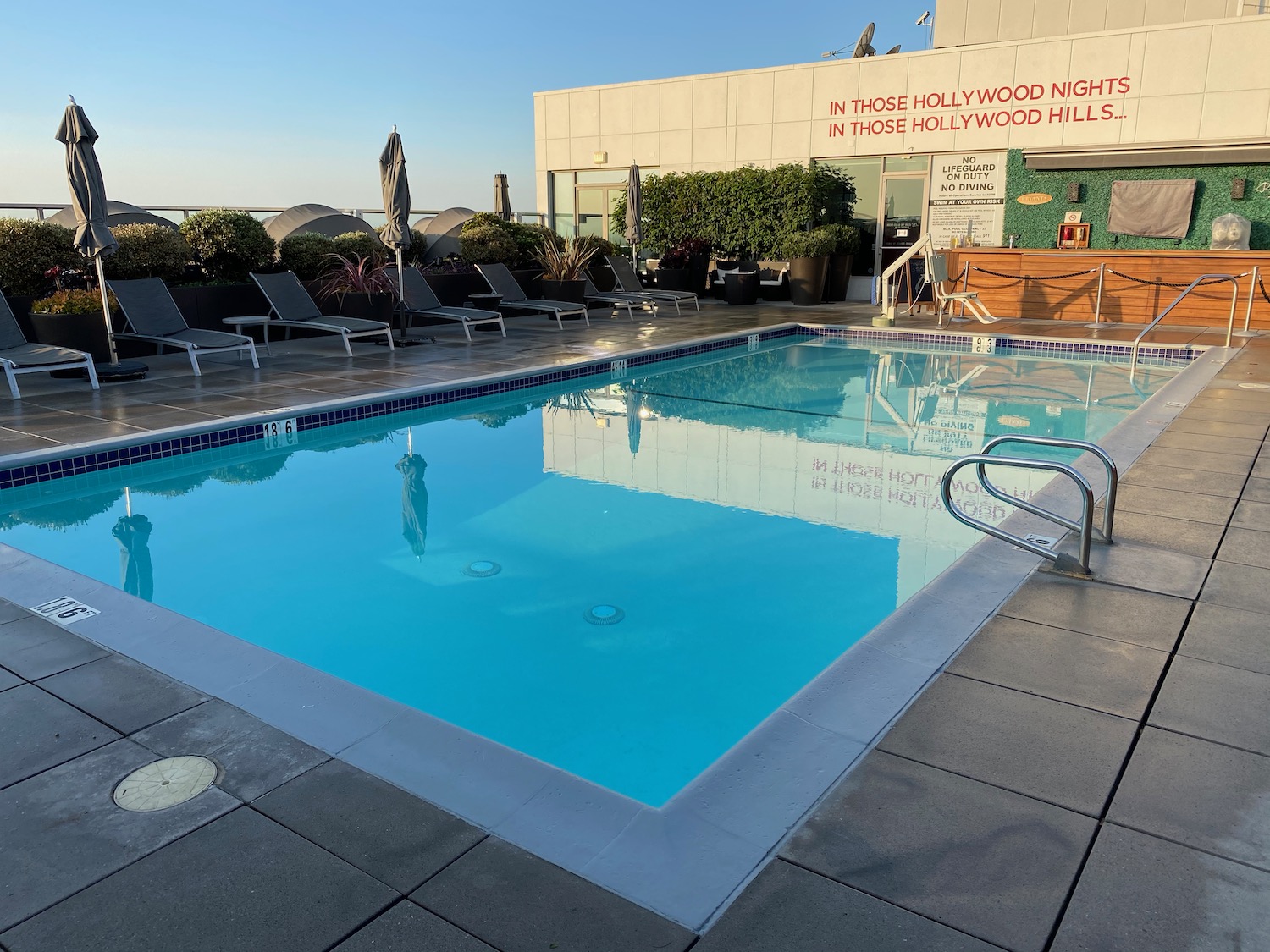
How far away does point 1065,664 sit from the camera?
2771 mm

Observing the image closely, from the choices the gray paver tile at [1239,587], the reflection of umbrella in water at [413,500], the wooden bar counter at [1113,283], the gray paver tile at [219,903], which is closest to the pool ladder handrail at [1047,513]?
the gray paver tile at [1239,587]

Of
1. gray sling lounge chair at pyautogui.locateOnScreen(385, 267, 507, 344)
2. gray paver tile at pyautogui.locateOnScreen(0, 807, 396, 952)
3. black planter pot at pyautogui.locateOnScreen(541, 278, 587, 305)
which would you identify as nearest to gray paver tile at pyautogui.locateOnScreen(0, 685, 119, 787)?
gray paver tile at pyautogui.locateOnScreen(0, 807, 396, 952)

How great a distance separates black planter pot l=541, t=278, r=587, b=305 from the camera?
13.3 meters

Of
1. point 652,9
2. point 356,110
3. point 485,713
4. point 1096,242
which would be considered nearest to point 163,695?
point 485,713

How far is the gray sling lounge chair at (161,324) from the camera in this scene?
27.2 ft

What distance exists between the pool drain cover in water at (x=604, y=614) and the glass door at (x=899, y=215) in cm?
1328

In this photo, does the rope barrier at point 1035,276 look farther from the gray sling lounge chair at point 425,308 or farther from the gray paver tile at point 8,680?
the gray paver tile at point 8,680

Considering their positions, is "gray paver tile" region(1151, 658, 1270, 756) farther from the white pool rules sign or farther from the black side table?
the white pool rules sign

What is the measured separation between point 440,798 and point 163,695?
102 cm

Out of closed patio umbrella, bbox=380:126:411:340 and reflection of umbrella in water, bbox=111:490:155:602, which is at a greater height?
closed patio umbrella, bbox=380:126:411:340

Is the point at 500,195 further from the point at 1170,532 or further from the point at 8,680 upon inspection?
the point at 8,680

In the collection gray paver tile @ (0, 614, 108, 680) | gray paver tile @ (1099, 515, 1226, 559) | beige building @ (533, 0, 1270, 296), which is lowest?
gray paver tile @ (0, 614, 108, 680)

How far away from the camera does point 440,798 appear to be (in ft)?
6.94

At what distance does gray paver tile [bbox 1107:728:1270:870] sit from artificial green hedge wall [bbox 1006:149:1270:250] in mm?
13948
